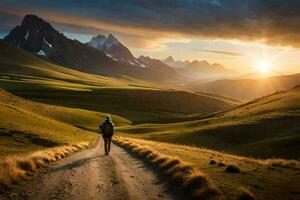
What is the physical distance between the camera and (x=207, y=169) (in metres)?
22.8

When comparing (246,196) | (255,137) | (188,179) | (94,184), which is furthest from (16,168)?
(255,137)

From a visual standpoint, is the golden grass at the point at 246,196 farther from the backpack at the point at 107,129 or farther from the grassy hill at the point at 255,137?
the grassy hill at the point at 255,137

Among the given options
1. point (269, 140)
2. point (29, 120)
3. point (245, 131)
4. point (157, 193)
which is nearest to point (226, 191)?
point (157, 193)

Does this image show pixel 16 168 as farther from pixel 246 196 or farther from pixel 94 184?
pixel 246 196

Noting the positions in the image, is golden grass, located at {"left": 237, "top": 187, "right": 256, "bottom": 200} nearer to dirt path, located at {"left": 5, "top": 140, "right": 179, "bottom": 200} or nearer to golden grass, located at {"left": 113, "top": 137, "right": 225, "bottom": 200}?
golden grass, located at {"left": 113, "top": 137, "right": 225, "bottom": 200}

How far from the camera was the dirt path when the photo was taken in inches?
616

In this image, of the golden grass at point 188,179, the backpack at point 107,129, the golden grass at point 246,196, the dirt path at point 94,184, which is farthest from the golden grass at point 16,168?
the golden grass at point 246,196

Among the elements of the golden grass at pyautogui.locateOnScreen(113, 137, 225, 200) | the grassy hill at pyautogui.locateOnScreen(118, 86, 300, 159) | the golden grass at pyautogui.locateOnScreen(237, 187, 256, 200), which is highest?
the golden grass at pyautogui.locateOnScreen(237, 187, 256, 200)

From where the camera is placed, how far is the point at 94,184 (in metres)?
18.2

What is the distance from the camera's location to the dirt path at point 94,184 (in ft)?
51.3

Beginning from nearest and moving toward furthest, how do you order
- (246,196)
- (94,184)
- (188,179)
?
(246,196) < (188,179) < (94,184)

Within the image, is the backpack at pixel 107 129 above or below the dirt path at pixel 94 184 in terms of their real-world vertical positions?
above

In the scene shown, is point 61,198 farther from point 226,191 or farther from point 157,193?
point 226,191

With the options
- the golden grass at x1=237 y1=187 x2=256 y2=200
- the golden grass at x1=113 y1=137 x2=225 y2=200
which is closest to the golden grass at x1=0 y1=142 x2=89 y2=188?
the golden grass at x1=113 y1=137 x2=225 y2=200
